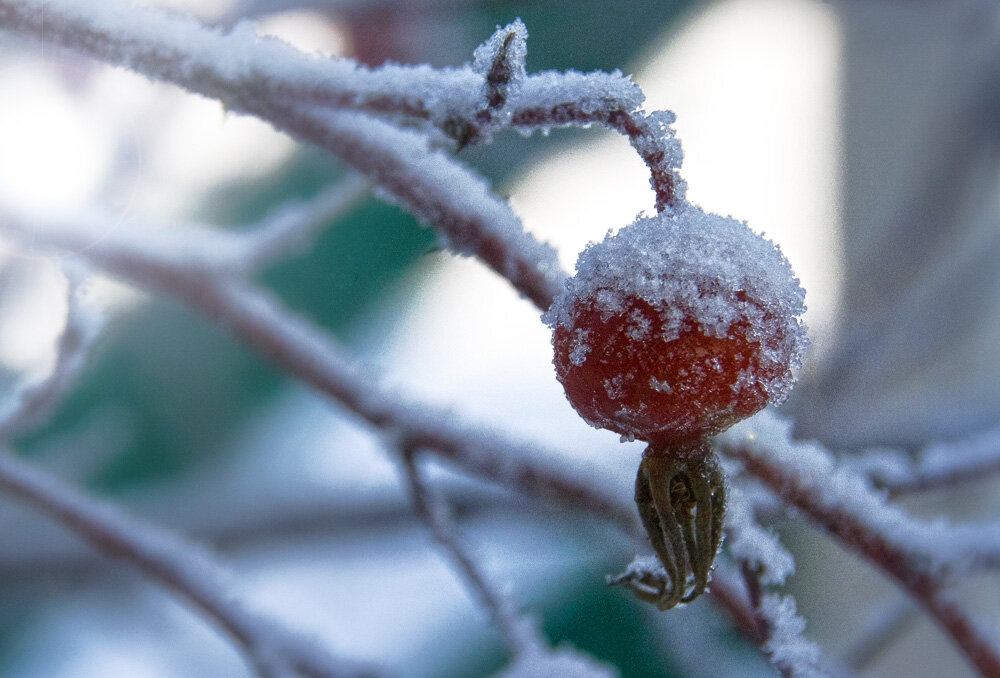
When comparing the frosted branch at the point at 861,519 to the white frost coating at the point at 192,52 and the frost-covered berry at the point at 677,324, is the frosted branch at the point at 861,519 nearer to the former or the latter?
the frost-covered berry at the point at 677,324

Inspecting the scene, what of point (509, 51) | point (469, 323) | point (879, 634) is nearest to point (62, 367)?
point (509, 51)

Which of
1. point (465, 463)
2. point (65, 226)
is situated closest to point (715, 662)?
point (465, 463)

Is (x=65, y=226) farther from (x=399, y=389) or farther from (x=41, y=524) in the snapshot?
(x=41, y=524)

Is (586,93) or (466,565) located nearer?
(586,93)

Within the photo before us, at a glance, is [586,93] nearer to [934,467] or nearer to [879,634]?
[934,467]

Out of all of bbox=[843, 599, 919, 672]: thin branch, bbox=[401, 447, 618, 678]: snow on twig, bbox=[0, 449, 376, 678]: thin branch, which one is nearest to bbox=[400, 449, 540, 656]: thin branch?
bbox=[401, 447, 618, 678]: snow on twig

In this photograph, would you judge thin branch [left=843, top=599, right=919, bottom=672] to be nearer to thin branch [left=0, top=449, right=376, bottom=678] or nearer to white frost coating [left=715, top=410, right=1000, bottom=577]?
white frost coating [left=715, top=410, right=1000, bottom=577]
